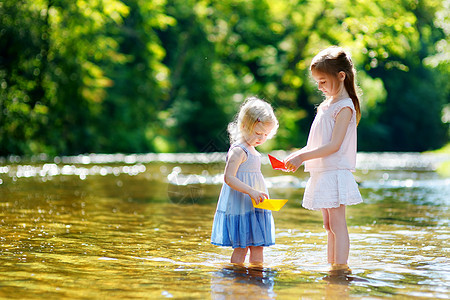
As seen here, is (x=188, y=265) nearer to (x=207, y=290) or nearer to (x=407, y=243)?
(x=207, y=290)

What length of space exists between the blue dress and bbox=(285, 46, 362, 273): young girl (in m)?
0.31

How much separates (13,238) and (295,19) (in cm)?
2867

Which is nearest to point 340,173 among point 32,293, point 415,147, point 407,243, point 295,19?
point 407,243

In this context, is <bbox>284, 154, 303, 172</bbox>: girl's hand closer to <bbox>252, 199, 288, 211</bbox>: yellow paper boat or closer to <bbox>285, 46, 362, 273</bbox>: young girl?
<bbox>285, 46, 362, 273</bbox>: young girl

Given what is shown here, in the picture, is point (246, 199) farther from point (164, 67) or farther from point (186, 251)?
point (164, 67)

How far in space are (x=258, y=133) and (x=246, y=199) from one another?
1.49 feet

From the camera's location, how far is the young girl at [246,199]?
4.93 m

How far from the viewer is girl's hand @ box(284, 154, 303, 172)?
4688mm

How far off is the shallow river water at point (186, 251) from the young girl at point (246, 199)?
0.16m

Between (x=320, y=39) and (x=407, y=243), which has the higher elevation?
(x=320, y=39)

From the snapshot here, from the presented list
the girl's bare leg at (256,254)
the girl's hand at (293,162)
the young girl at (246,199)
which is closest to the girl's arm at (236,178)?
the young girl at (246,199)

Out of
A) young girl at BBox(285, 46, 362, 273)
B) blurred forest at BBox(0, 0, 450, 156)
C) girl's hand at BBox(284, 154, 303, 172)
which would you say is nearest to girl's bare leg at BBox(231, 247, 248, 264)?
young girl at BBox(285, 46, 362, 273)

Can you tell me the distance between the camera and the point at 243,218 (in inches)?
195

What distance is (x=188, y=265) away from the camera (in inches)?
190
